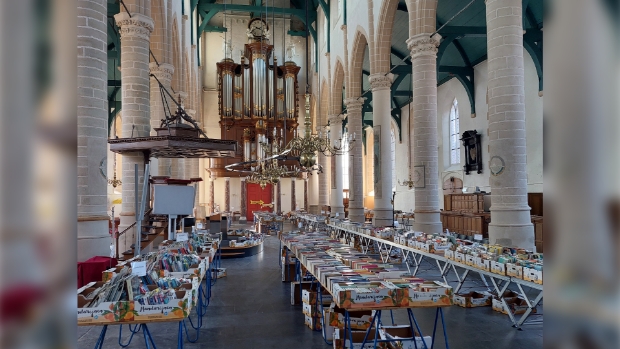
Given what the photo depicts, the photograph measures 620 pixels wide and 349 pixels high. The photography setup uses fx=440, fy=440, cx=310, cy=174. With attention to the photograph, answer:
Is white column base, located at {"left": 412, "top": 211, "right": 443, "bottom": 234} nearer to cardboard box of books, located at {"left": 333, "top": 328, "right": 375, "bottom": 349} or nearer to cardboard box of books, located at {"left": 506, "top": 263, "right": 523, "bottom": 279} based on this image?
cardboard box of books, located at {"left": 506, "top": 263, "right": 523, "bottom": 279}

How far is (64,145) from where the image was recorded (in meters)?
0.50

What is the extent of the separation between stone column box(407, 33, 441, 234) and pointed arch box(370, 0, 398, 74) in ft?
9.11

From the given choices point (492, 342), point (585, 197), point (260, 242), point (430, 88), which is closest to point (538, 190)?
point (430, 88)

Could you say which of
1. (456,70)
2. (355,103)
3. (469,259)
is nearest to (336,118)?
(355,103)

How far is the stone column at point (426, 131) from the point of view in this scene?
9953mm

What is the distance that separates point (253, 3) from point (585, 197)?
27.9m

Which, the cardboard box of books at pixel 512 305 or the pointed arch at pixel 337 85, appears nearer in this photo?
the cardboard box of books at pixel 512 305

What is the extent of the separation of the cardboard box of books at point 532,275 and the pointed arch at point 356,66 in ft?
38.5

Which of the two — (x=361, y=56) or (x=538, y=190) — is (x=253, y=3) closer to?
(x=361, y=56)

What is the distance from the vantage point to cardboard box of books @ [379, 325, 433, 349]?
13.4 ft

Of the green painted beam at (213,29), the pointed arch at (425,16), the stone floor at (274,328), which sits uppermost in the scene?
the green painted beam at (213,29)

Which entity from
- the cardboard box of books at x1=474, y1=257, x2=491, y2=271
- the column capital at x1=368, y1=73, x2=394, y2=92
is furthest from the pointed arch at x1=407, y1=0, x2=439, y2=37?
the cardboard box of books at x1=474, y1=257, x2=491, y2=271

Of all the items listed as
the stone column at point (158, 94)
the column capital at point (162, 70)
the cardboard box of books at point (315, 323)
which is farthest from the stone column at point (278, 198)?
the cardboard box of books at point (315, 323)

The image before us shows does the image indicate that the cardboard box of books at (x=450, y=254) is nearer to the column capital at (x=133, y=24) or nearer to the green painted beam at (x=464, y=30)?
the column capital at (x=133, y=24)
